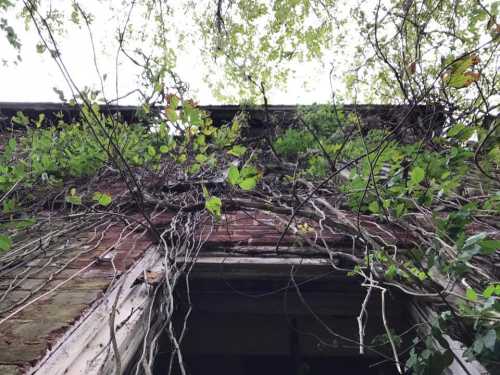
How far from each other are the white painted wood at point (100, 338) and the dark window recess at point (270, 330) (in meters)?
0.41

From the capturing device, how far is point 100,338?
3.48ft

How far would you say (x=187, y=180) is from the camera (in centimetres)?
295

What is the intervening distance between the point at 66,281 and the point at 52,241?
0.61m

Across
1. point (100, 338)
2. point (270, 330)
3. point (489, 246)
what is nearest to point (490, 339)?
point (489, 246)

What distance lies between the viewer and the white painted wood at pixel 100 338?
927mm

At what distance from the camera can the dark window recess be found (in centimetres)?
179

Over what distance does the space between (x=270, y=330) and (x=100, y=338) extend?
1184 mm

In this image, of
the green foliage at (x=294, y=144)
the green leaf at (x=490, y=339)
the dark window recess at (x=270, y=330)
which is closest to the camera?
the green leaf at (x=490, y=339)

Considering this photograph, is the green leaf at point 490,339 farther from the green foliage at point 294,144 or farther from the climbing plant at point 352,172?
the green foliage at point 294,144

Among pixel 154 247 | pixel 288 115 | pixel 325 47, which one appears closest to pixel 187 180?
pixel 154 247

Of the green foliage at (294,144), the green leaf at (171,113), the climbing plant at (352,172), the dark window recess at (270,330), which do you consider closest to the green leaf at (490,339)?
the climbing plant at (352,172)

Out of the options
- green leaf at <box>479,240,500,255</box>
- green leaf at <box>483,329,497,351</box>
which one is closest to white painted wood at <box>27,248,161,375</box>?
green leaf at <box>483,329,497,351</box>

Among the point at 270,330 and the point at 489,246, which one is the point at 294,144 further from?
the point at 489,246

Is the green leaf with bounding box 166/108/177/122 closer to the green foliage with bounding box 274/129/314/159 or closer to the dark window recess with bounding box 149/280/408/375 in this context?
the dark window recess with bounding box 149/280/408/375
